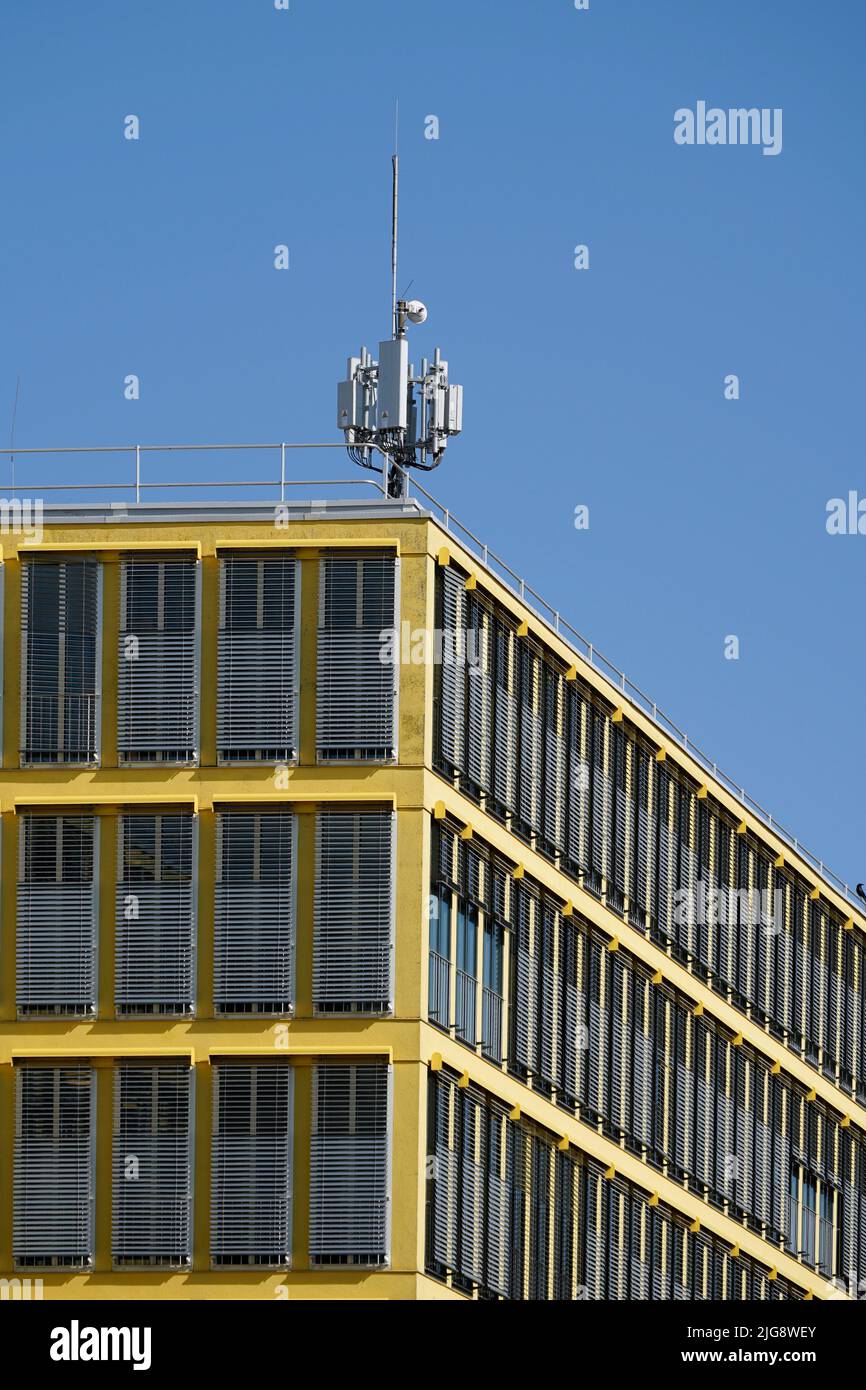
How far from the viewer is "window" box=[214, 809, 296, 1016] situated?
6425cm

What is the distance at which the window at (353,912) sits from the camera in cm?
6419

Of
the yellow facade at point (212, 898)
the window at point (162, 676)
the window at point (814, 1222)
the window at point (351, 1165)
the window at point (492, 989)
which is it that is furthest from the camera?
the window at point (814, 1222)

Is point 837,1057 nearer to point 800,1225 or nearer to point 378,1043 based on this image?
point 800,1225

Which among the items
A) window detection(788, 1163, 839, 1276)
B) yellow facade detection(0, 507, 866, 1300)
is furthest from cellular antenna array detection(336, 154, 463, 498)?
window detection(788, 1163, 839, 1276)

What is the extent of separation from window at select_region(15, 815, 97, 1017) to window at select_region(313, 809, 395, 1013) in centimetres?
446

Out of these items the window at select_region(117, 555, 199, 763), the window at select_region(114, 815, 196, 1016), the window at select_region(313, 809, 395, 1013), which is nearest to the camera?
the window at select_region(313, 809, 395, 1013)

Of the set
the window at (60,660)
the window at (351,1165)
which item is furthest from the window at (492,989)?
the window at (60,660)

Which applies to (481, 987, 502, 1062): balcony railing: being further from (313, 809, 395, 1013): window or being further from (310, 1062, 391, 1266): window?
(310, 1062, 391, 1266): window

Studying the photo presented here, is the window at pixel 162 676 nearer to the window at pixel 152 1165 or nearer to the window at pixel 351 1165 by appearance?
the window at pixel 152 1165

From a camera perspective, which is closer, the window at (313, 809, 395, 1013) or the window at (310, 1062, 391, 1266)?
the window at (310, 1062, 391, 1266)

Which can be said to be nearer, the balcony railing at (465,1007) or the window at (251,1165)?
the window at (251,1165)

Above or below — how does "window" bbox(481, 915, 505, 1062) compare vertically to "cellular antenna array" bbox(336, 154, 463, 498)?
below

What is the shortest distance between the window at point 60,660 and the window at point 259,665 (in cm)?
261
